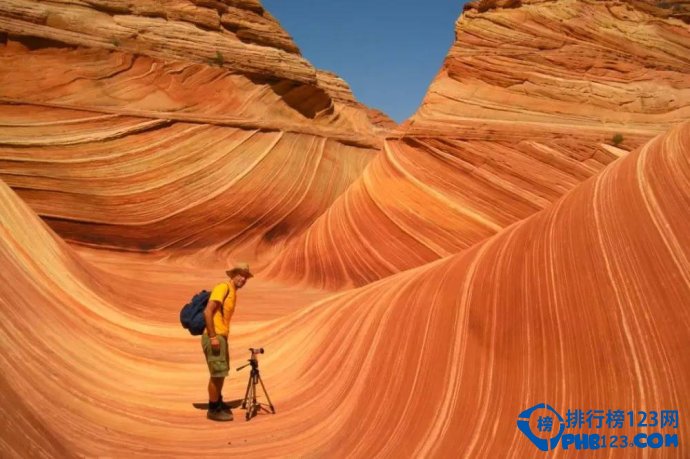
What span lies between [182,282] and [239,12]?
935 cm

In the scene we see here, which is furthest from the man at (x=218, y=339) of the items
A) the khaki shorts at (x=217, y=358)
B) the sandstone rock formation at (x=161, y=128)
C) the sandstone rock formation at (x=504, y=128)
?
the sandstone rock formation at (x=161, y=128)

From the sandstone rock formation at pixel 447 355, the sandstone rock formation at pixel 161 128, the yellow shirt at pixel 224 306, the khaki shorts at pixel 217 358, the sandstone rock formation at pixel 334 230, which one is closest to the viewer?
the sandstone rock formation at pixel 447 355

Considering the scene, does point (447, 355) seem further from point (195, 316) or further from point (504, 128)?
point (504, 128)

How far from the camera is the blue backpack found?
447cm

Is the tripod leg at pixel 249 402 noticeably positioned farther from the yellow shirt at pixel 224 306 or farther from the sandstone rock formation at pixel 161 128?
the sandstone rock formation at pixel 161 128

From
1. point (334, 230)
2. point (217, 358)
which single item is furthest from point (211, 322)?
point (334, 230)

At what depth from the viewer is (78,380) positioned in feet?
15.2

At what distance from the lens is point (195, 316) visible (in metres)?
4.51

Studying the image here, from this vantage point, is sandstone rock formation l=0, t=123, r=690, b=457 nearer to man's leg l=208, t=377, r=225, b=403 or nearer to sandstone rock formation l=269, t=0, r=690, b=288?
man's leg l=208, t=377, r=225, b=403

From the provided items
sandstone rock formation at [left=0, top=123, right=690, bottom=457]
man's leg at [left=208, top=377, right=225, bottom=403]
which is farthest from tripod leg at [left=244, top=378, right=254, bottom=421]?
man's leg at [left=208, top=377, right=225, bottom=403]

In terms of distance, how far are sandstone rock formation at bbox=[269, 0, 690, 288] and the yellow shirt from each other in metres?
4.93

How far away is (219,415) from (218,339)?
0.62 m

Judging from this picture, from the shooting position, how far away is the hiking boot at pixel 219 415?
452 centimetres

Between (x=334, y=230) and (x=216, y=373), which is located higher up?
(x=334, y=230)
